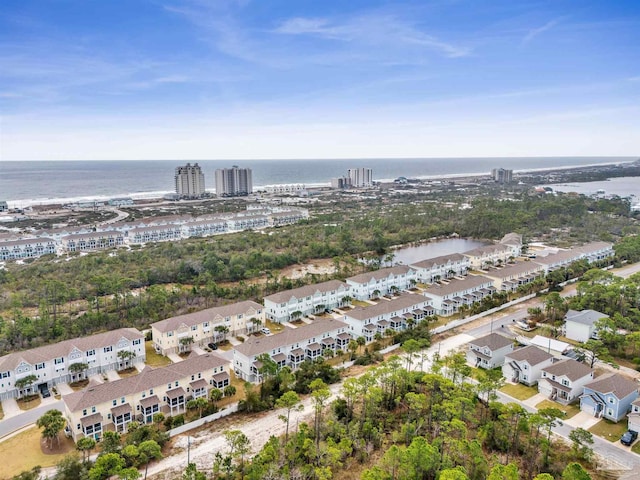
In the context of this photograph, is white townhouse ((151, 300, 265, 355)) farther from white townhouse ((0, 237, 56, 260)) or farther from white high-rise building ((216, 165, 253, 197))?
white high-rise building ((216, 165, 253, 197))

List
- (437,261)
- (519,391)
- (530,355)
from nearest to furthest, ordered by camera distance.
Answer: (519,391) < (530,355) < (437,261)

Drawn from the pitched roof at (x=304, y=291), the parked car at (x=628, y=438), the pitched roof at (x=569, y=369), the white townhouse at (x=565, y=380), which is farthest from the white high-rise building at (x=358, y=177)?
the parked car at (x=628, y=438)

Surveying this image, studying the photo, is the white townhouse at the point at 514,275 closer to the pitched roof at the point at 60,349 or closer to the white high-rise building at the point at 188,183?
the pitched roof at the point at 60,349

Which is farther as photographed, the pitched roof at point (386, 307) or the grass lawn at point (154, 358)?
the pitched roof at point (386, 307)

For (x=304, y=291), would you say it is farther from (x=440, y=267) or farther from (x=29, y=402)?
(x=29, y=402)

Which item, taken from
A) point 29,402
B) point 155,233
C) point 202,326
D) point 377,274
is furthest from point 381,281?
point 155,233

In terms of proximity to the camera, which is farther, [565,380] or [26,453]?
[565,380]

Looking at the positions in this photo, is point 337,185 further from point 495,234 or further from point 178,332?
point 178,332
